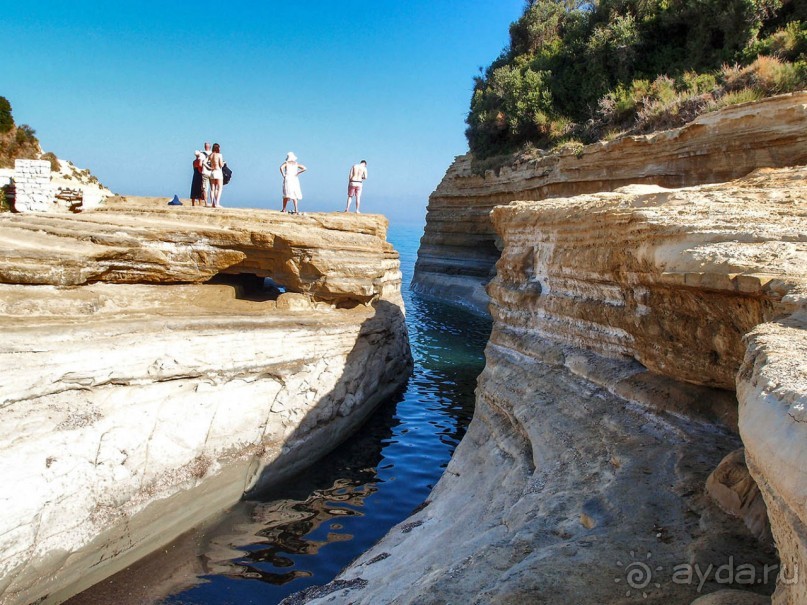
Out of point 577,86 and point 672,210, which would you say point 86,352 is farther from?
point 577,86

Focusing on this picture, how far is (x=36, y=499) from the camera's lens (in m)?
6.25

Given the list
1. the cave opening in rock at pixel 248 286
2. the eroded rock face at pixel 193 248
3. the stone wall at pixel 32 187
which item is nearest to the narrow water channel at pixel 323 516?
the eroded rock face at pixel 193 248

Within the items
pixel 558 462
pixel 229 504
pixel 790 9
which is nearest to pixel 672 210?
pixel 558 462

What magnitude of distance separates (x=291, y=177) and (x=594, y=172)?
9039 millimetres

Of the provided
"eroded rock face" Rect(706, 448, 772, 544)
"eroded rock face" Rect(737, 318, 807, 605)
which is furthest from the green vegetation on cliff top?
"eroded rock face" Rect(737, 318, 807, 605)

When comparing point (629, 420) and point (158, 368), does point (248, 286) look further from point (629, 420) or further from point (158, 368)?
point (629, 420)

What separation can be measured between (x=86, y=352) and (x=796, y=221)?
758 cm

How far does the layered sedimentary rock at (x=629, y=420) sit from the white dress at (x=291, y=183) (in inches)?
212

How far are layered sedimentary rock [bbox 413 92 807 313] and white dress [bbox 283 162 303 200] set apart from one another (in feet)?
28.1

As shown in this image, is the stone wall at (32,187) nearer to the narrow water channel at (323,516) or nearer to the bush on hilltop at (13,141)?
the bush on hilltop at (13,141)

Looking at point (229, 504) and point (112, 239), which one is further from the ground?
point (112, 239)

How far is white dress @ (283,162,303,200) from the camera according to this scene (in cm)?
1247

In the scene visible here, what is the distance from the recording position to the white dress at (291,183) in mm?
12473

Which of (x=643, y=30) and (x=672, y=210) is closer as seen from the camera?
(x=672, y=210)
